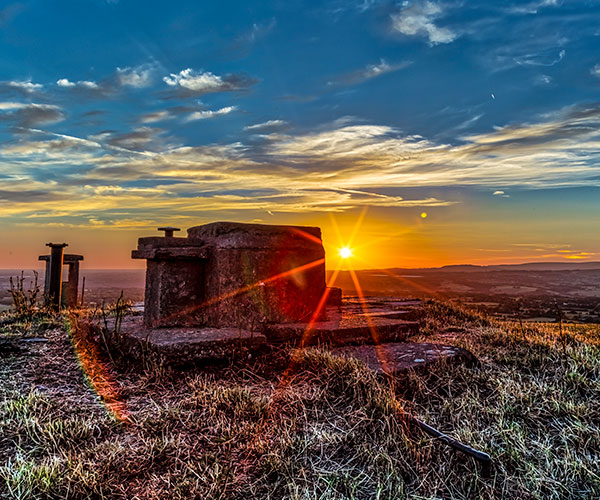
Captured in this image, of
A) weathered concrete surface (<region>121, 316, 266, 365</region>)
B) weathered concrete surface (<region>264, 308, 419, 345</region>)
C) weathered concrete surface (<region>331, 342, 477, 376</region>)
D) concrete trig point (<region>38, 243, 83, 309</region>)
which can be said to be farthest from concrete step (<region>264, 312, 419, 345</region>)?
concrete trig point (<region>38, 243, 83, 309</region>)

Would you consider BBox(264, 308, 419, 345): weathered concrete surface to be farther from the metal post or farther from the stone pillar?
the stone pillar

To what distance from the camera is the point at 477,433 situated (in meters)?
3.28

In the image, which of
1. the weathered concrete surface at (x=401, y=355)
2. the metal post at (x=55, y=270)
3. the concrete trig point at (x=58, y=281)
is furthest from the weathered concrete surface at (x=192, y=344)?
the metal post at (x=55, y=270)

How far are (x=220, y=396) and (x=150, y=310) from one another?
227cm

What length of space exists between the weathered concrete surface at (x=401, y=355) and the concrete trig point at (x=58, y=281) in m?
6.76

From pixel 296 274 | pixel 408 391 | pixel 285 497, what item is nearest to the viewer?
pixel 285 497

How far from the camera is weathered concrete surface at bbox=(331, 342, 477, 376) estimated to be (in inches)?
167

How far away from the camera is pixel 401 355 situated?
470 centimetres

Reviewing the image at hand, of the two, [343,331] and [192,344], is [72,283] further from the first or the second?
[343,331]

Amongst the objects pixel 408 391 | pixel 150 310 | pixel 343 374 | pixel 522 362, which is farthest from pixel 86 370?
pixel 522 362

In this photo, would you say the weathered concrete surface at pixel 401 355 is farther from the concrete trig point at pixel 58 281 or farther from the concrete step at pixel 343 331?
the concrete trig point at pixel 58 281

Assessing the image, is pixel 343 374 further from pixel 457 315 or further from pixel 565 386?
pixel 457 315

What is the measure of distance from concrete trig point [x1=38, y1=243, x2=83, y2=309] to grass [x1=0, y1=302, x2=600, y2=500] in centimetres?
547

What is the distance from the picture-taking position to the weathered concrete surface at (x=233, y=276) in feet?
17.4
